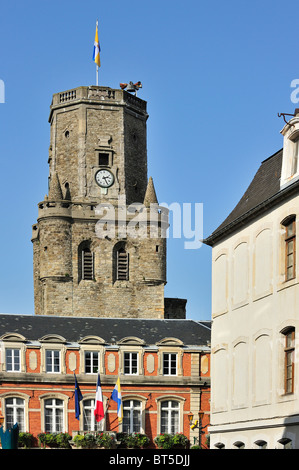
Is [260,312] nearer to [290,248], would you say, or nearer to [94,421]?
[290,248]

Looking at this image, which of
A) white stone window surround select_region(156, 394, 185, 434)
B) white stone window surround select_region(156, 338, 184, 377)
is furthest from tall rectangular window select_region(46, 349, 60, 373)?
white stone window surround select_region(156, 394, 185, 434)

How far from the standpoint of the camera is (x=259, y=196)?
126 ft

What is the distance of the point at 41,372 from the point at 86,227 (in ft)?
67.3

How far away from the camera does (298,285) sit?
32594 millimetres

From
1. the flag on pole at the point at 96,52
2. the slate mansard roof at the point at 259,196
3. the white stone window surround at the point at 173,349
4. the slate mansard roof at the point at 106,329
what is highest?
the flag on pole at the point at 96,52

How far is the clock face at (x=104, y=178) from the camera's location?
86188 millimetres

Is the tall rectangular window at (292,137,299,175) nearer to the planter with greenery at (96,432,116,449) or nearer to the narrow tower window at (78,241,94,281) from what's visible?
the planter with greenery at (96,432,116,449)

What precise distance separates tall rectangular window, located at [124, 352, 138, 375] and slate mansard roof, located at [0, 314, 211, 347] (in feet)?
3.64

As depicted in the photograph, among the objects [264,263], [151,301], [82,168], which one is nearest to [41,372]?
[151,301]

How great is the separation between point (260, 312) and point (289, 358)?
107 inches

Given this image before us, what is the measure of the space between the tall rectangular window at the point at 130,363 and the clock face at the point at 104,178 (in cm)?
2261

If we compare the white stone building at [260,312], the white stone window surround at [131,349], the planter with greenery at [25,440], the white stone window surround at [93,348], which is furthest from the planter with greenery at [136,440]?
the white stone building at [260,312]

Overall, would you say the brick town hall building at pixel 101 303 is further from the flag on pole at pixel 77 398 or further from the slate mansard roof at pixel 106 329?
the flag on pole at pixel 77 398

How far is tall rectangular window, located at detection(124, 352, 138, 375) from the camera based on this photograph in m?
66.6
